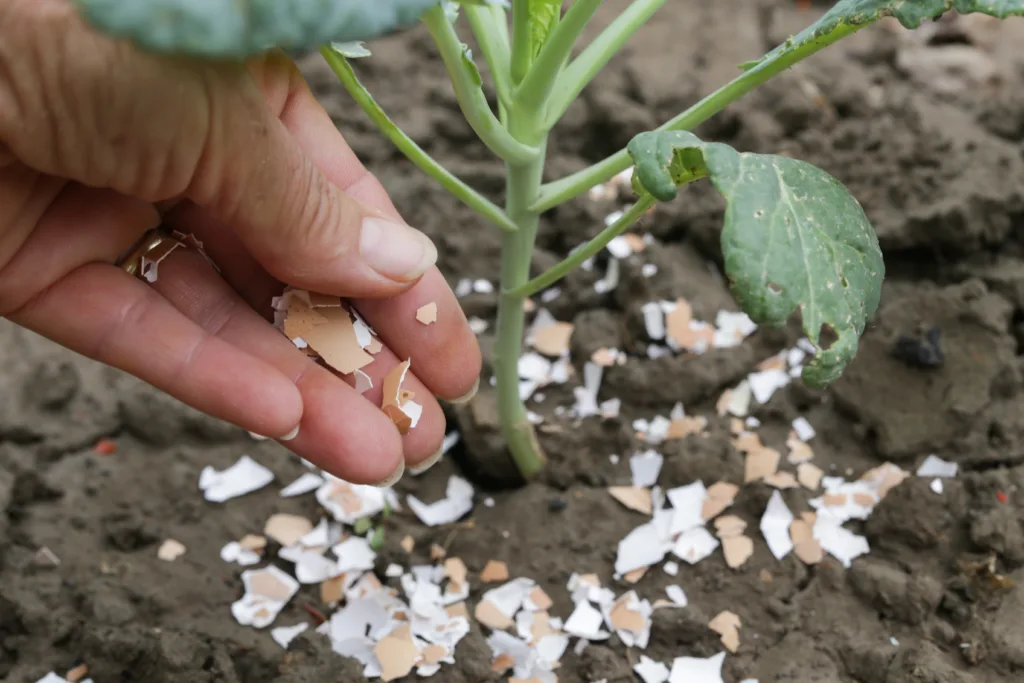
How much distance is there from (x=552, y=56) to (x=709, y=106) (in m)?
0.19

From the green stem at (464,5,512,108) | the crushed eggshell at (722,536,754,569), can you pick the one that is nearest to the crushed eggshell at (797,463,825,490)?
the crushed eggshell at (722,536,754,569)

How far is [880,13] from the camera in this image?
3.04 ft

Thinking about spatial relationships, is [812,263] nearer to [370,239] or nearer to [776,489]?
[370,239]

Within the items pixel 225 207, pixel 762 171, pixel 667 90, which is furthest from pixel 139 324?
pixel 667 90

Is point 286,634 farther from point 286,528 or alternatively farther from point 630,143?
point 630,143

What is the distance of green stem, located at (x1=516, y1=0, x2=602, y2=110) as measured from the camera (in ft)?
3.11

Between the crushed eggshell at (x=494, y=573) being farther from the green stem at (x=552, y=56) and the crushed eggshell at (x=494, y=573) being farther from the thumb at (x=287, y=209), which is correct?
the green stem at (x=552, y=56)

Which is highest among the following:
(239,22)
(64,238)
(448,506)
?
(239,22)

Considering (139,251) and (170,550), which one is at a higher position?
(139,251)

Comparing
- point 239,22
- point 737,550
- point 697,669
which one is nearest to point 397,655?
point 697,669

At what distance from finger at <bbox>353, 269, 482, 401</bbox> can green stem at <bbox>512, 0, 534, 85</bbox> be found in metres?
0.26

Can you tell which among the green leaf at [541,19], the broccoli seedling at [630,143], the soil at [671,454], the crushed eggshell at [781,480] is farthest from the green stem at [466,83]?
the crushed eggshell at [781,480]

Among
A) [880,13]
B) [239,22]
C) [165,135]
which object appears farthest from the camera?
[880,13]

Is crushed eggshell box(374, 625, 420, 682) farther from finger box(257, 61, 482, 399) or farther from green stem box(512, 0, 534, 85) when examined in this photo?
green stem box(512, 0, 534, 85)
